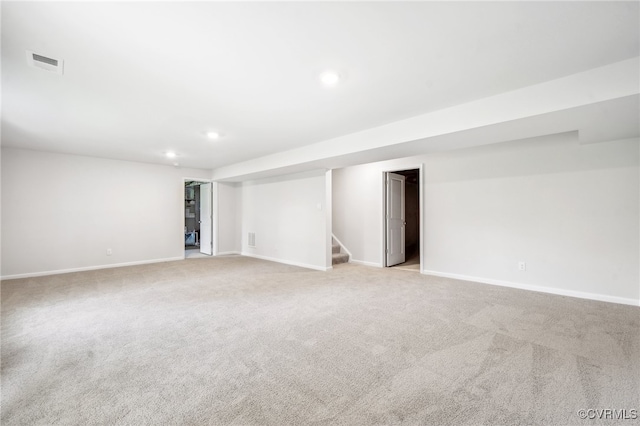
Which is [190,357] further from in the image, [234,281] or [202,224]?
[202,224]

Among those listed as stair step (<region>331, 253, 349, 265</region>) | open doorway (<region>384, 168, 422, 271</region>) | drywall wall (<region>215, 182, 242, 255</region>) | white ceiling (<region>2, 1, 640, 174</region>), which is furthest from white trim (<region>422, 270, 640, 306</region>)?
drywall wall (<region>215, 182, 242, 255</region>)

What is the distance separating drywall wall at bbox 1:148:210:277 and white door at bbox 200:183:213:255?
0.88 metres

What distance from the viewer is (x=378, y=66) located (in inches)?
90.3

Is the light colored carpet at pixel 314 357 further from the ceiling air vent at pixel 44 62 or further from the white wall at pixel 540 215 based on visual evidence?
the ceiling air vent at pixel 44 62

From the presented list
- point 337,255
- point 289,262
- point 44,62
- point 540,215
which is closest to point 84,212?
point 289,262

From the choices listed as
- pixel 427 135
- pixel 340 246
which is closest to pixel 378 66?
pixel 427 135

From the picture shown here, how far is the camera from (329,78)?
2.47 metres

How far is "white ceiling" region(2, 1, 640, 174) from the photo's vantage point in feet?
5.56

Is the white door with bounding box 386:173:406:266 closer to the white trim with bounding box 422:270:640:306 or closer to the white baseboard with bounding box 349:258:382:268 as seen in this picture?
the white baseboard with bounding box 349:258:382:268

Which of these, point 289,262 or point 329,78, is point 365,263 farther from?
point 329,78

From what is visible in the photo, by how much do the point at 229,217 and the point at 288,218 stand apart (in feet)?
7.56

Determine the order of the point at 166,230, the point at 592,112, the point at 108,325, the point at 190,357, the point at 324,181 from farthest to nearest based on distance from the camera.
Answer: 1. the point at 166,230
2. the point at 324,181
3. the point at 108,325
4. the point at 592,112
5. the point at 190,357

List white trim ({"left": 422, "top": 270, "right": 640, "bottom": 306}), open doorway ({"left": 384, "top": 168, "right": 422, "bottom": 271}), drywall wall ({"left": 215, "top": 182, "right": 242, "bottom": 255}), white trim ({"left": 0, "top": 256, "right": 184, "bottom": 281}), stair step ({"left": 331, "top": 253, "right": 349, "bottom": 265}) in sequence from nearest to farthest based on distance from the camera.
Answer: white trim ({"left": 422, "top": 270, "right": 640, "bottom": 306}) < white trim ({"left": 0, "top": 256, "right": 184, "bottom": 281}) < open doorway ({"left": 384, "top": 168, "right": 422, "bottom": 271}) < stair step ({"left": 331, "top": 253, "right": 349, "bottom": 265}) < drywall wall ({"left": 215, "top": 182, "right": 242, "bottom": 255})

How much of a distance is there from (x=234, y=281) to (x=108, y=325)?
1984 mm
